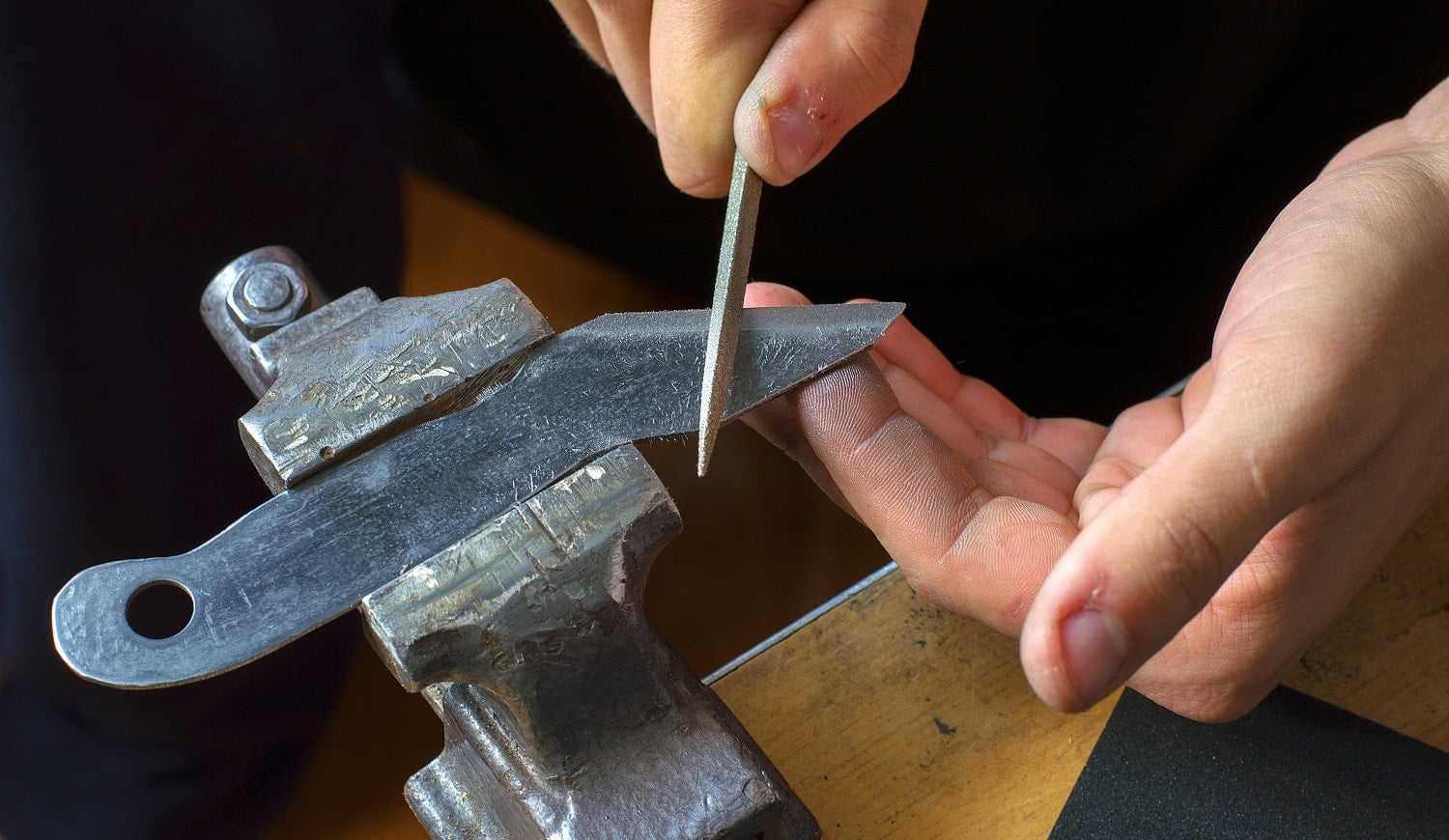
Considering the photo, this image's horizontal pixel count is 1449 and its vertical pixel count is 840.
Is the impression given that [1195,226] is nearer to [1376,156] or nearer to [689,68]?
[1376,156]

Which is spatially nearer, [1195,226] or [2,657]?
[2,657]

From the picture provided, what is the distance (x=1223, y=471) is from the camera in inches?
28.8

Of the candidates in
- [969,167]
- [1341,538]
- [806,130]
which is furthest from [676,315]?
[969,167]

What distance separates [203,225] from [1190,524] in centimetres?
147

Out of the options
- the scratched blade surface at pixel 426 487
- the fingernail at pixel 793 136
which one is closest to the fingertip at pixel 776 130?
the fingernail at pixel 793 136

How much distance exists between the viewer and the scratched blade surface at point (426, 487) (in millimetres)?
820

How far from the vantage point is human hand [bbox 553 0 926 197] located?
96 centimetres

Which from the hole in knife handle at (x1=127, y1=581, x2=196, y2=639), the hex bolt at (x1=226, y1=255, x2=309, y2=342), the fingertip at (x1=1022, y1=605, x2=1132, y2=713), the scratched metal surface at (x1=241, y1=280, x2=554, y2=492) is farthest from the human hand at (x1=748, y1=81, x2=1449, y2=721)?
the hole in knife handle at (x1=127, y1=581, x2=196, y2=639)

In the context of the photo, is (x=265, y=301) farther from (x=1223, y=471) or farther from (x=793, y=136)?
(x=1223, y=471)

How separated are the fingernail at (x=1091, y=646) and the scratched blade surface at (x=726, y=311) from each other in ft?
1.07

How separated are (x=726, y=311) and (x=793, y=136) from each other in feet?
0.52

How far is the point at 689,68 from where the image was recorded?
1016mm

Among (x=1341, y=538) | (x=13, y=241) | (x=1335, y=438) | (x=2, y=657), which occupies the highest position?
(x=13, y=241)

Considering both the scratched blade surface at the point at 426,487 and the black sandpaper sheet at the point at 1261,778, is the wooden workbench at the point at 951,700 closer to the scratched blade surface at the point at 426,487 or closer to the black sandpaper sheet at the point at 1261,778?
the black sandpaper sheet at the point at 1261,778
